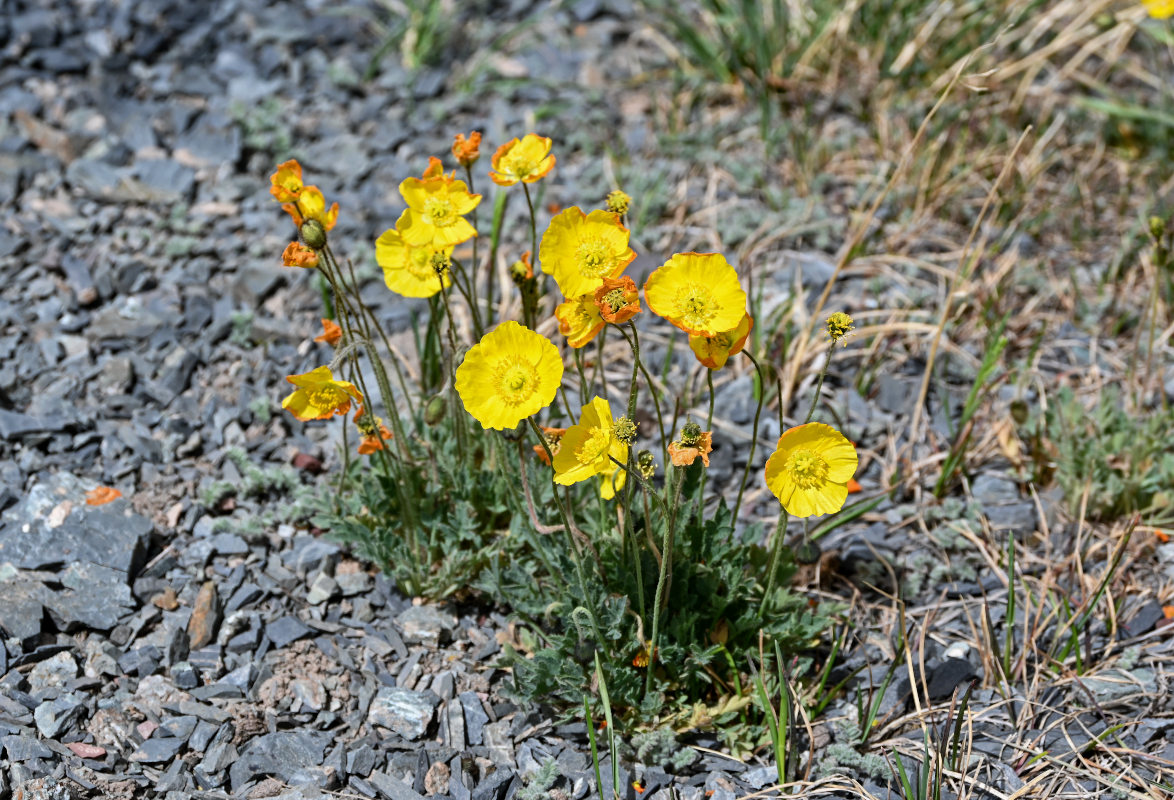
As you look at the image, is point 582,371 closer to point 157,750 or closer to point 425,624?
point 425,624

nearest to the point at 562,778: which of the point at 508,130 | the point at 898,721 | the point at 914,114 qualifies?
the point at 898,721

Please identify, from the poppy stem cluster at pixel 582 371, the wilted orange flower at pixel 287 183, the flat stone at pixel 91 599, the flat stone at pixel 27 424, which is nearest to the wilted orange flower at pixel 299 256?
the poppy stem cluster at pixel 582 371

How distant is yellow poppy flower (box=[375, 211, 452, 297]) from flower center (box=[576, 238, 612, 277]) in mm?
436

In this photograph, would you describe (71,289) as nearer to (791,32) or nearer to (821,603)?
(821,603)

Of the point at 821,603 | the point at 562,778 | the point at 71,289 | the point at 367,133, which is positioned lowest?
the point at 562,778

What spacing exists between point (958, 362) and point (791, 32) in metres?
2.14

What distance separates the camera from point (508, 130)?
4551 millimetres

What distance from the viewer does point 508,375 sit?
208 centimetres

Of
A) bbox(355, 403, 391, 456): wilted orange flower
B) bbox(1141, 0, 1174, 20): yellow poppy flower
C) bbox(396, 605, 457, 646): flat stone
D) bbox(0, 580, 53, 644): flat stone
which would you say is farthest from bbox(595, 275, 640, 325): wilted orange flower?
bbox(1141, 0, 1174, 20): yellow poppy flower

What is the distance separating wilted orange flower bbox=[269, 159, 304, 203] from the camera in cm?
235

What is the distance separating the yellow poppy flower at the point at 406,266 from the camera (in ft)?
8.07

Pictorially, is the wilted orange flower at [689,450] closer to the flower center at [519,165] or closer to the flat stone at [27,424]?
the flower center at [519,165]

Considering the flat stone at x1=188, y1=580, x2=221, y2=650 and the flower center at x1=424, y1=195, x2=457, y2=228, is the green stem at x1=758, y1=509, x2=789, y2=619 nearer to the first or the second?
the flower center at x1=424, y1=195, x2=457, y2=228

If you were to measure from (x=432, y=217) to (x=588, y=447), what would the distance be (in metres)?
0.70
